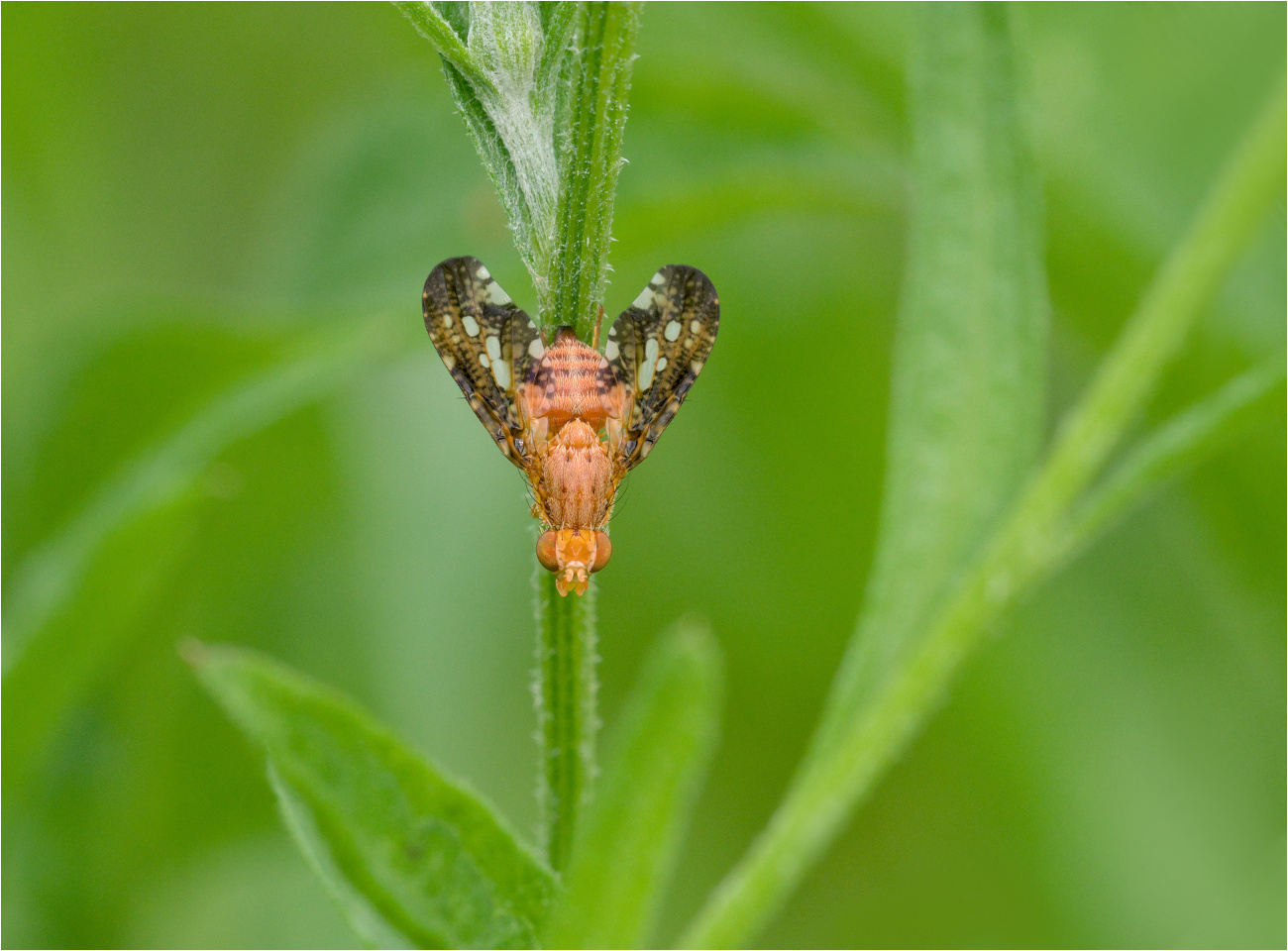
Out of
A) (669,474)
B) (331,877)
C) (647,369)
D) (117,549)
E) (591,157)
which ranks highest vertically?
(591,157)

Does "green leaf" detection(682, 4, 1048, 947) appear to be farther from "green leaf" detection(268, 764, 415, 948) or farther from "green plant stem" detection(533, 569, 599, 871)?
"green leaf" detection(268, 764, 415, 948)

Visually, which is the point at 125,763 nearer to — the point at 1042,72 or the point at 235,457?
the point at 235,457

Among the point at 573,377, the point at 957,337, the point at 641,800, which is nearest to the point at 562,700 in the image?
the point at 641,800

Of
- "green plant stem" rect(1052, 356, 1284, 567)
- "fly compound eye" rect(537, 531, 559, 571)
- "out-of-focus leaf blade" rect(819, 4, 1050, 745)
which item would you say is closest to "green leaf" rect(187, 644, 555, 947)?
"fly compound eye" rect(537, 531, 559, 571)

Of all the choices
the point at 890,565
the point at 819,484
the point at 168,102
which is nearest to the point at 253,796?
the point at 890,565

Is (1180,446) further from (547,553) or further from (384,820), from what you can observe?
(384,820)
